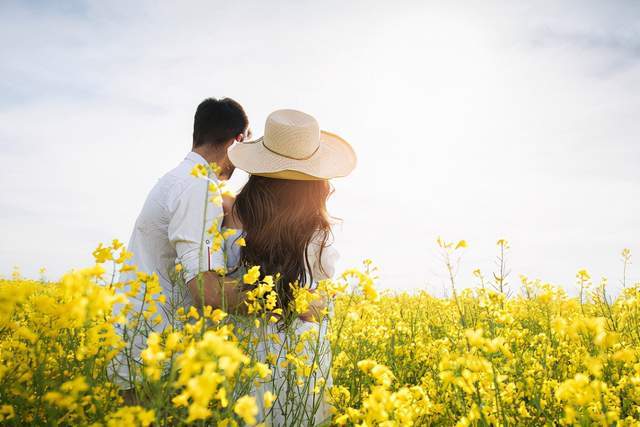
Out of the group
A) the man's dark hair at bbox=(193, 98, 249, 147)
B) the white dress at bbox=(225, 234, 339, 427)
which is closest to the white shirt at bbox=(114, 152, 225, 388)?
the white dress at bbox=(225, 234, 339, 427)

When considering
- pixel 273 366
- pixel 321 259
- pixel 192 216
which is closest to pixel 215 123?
pixel 192 216

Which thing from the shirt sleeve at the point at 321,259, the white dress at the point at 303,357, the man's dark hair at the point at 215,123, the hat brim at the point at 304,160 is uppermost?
the man's dark hair at the point at 215,123

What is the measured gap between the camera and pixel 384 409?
1257 millimetres

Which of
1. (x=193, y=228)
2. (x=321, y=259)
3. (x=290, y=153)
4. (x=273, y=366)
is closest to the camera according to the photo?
(x=273, y=366)

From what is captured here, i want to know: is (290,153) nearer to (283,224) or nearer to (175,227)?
(283,224)

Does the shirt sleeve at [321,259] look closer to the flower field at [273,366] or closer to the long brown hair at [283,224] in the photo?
the long brown hair at [283,224]

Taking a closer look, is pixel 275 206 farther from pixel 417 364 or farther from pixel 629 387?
pixel 629 387

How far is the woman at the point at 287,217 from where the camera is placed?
8.05 feet

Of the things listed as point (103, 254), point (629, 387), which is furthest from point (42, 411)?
point (629, 387)

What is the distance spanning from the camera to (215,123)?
3.18 meters

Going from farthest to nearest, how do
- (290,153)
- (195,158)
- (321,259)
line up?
1. (195,158)
2. (321,259)
3. (290,153)

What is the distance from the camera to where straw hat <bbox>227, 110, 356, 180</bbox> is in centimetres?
253

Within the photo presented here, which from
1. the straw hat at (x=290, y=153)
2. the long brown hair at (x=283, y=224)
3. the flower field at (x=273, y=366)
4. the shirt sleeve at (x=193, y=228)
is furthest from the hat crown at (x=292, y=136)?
the flower field at (x=273, y=366)

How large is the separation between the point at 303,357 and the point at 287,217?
77 centimetres
